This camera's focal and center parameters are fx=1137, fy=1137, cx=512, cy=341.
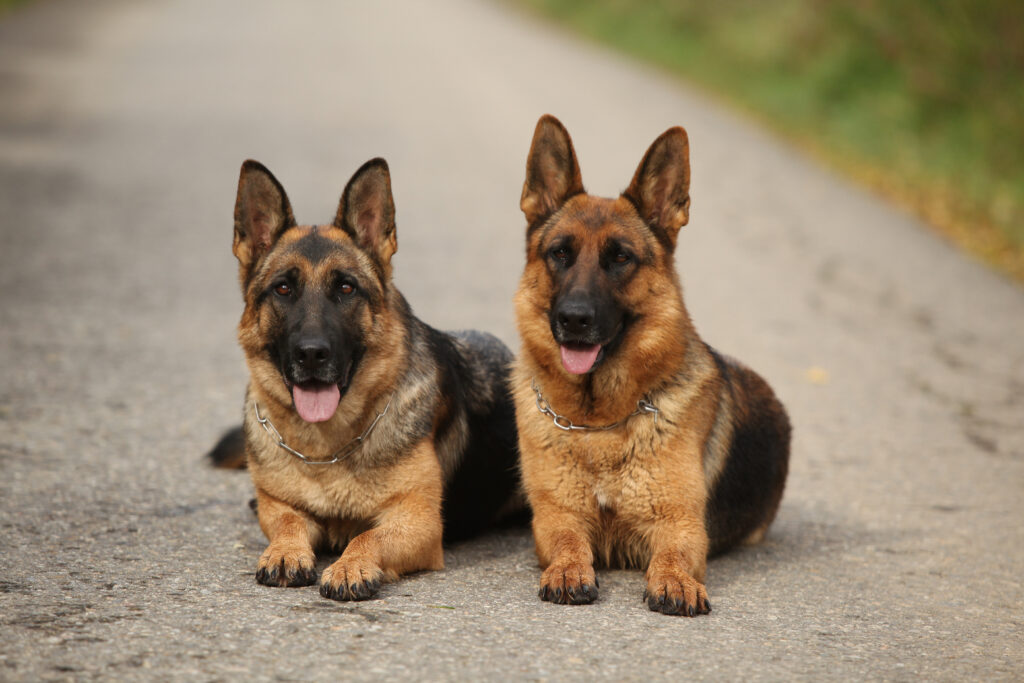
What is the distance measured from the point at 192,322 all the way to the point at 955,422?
6.31 m

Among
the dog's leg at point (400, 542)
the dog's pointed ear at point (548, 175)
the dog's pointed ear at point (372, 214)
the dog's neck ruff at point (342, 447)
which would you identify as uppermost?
the dog's pointed ear at point (548, 175)

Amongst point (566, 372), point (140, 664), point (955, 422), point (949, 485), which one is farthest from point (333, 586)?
point (955, 422)

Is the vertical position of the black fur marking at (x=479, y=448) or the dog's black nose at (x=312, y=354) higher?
the dog's black nose at (x=312, y=354)

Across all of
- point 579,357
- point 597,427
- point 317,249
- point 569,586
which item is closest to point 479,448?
point 597,427

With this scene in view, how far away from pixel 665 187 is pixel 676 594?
1974 millimetres

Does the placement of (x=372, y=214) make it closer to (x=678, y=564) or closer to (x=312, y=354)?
(x=312, y=354)

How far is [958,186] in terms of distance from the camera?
47.2ft

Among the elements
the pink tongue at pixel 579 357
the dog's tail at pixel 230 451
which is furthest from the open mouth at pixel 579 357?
the dog's tail at pixel 230 451

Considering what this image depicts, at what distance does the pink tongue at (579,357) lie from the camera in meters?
5.18

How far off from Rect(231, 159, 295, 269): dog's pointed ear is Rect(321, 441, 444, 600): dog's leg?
1.23 metres

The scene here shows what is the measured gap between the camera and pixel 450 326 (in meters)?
9.80

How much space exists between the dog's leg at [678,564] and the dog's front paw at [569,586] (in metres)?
0.25

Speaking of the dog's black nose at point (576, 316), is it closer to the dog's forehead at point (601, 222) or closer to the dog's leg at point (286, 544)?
the dog's forehead at point (601, 222)

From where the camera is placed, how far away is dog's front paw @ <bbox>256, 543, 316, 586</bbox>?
15.8 ft
